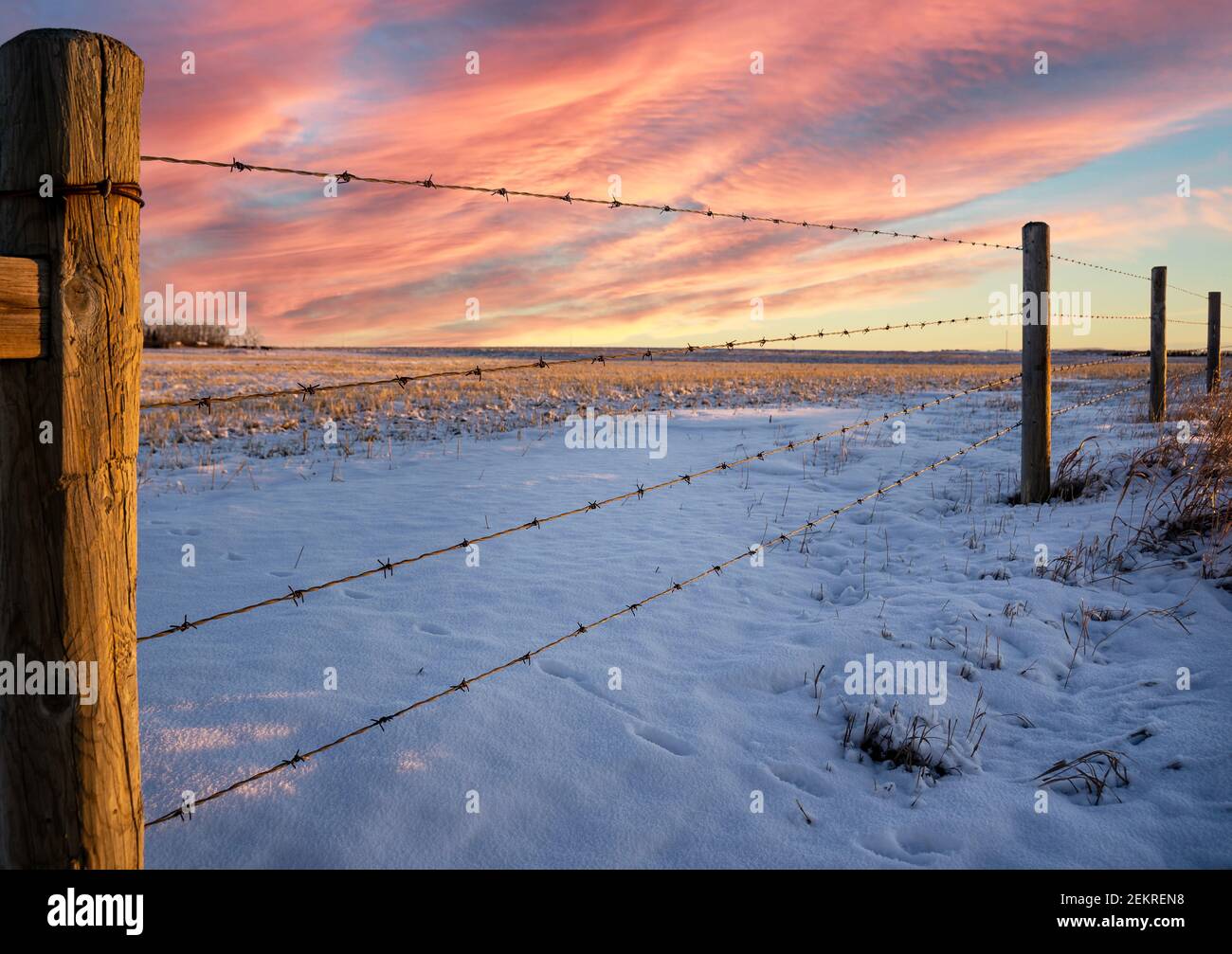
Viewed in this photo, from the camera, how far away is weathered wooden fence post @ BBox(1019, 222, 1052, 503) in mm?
6656

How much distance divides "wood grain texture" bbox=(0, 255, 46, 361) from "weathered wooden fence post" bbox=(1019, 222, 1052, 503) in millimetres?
6776

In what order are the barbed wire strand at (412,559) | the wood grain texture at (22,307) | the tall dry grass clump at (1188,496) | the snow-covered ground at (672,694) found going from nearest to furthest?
the wood grain texture at (22,307) < the barbed wire strand at (412,559) < the snow-covered ground at (672,694) < the tall dry grass clump at (1188,496)

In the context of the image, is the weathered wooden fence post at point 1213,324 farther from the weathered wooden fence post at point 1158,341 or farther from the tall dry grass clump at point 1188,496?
the tall dry grass clump at point 1188,496

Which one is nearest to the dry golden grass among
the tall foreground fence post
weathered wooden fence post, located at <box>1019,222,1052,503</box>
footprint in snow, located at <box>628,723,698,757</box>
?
weathered wooden fence post, located at <box>1019,222,1052,503</box>

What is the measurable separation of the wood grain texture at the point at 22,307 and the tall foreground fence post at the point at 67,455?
0.02 meters

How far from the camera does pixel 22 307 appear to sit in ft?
5.93

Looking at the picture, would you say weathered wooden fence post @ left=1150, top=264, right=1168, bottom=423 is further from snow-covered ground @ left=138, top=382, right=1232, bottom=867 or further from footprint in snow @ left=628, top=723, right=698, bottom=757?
footprint in snow @ left=628, top=723, right=698, bottom=757

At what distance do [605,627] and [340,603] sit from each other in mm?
1805

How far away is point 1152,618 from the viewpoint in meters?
4.50

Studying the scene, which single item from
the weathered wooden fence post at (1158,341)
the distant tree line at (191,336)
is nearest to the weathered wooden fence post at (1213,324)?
the weathered wooden fence post at (1158,341)

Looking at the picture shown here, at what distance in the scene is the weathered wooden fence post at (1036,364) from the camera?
6656 millimetres

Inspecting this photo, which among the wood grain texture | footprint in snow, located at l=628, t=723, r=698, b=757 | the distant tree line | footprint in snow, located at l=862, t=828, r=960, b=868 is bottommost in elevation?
footprint in snow, located at l=862, t=828, r=960, b=868
